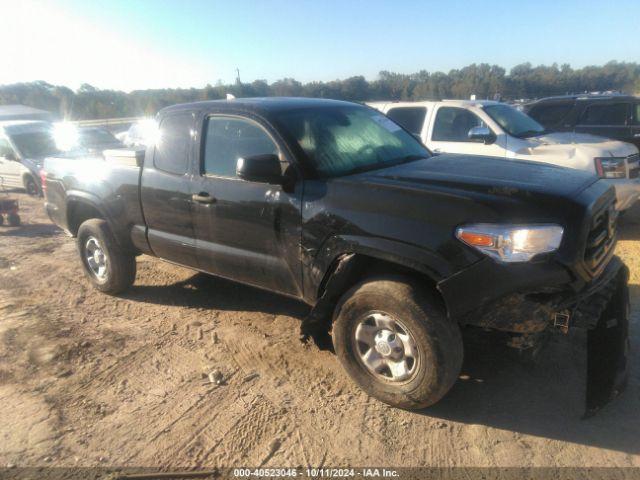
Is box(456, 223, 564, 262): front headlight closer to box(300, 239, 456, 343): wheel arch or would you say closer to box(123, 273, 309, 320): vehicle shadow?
box(300, 239, 456, 343): wheel arch

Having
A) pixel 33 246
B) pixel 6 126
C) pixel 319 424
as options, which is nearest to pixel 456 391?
pixel 319 424

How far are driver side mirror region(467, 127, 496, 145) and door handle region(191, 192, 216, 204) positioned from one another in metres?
4.18

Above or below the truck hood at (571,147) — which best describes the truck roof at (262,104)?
above

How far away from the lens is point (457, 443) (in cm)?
274

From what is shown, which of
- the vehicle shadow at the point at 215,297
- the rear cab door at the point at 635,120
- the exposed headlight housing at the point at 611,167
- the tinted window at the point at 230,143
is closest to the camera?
the tinted window at the point at 230,143

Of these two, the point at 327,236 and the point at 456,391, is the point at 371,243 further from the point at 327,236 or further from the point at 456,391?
the point at 456,391

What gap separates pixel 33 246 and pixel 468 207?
7050mm

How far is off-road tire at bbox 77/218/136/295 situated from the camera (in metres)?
4.85

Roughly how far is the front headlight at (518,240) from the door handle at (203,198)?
2121mm

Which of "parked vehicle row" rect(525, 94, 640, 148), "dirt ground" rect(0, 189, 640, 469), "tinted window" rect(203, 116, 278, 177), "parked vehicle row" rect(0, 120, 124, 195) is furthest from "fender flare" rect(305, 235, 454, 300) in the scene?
"parked vehicle row" rect(0, 120, 124, 195)

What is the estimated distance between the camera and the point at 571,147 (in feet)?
20.9

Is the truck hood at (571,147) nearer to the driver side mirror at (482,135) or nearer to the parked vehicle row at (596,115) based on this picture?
the driver side mirror at (482,135)

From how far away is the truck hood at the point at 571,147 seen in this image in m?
6.22

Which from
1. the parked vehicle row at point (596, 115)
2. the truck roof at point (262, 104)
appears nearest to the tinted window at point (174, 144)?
the truck roof at point (262, 104)
